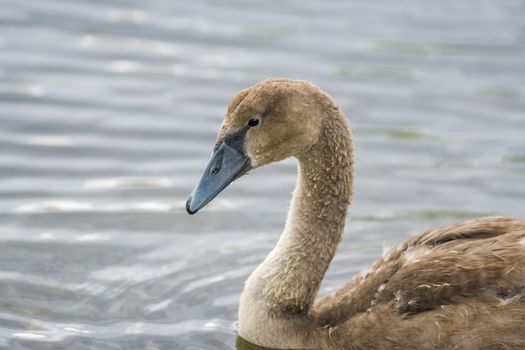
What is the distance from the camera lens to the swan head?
8070mm

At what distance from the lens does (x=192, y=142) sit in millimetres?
12016

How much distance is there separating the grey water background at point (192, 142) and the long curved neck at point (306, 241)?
0.52 metres

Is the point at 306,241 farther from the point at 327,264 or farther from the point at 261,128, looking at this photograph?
the point at 261,128

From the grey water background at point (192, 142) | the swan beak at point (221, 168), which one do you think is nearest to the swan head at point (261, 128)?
the swan beak at point (221, 168)

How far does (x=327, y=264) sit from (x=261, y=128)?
112 centimetres

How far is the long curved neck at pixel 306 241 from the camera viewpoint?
8.24 m

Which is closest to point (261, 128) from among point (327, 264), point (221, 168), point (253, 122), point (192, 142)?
point (253, 122)

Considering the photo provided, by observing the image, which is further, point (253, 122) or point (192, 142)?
point (192, 142)

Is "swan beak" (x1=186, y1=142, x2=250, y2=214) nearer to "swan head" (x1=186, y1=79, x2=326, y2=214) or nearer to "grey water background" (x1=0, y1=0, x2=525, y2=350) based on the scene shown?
"swan head" (x1=186, y1=79, x2=326, y2=214)

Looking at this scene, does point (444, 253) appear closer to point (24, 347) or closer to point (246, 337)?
point (246, 337)

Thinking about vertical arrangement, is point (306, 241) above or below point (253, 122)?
below

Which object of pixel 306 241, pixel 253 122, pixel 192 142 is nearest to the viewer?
pixel 253 122

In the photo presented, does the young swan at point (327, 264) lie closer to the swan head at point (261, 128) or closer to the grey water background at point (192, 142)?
the swan head at point (261, 128)

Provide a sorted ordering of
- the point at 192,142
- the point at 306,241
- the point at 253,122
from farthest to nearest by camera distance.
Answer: the point at 192,142 < the point at 306,241 < the point at 253,122
